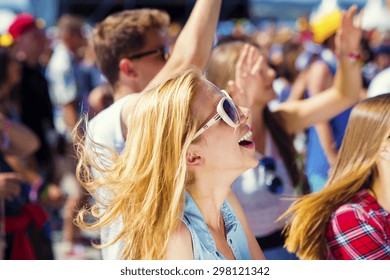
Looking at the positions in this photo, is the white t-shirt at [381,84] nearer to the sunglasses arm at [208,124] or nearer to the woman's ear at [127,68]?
the woman's ear at [127,68]

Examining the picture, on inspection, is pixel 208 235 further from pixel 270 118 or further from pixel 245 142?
pixel 270 118

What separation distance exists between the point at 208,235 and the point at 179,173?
0.18 metres

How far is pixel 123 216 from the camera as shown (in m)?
1.92

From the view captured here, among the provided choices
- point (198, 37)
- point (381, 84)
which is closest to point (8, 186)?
point (198, 37)

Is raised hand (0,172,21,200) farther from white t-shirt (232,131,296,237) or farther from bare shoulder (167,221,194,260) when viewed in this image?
bare shoulder (167,221,194,260)

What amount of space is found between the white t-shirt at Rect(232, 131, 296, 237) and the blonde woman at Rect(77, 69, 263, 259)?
0.89 meters

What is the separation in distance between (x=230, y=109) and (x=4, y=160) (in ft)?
6.54

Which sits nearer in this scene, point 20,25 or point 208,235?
point 208,235

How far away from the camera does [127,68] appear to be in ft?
9.10

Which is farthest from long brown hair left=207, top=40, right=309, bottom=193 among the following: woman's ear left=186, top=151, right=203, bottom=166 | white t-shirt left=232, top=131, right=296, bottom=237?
woman's ear left=186, top=151, right=203, bottom=166

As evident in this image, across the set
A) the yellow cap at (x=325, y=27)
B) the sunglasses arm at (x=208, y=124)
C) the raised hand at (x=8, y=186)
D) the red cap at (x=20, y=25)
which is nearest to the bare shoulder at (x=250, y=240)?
the sunglasses arm at (x=208, y=124)

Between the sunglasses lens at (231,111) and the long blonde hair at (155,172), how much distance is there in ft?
0.29

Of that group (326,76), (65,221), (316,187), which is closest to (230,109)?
(316,187)

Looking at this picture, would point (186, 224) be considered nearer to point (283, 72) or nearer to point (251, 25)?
point (283, 72)
